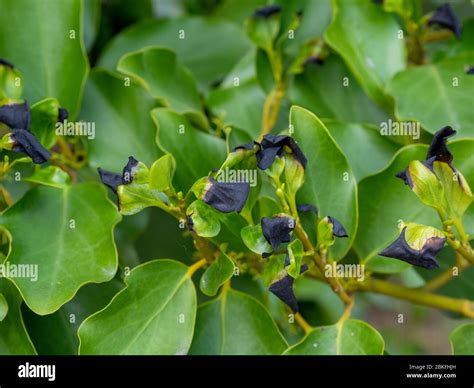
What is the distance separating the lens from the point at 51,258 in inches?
42.3

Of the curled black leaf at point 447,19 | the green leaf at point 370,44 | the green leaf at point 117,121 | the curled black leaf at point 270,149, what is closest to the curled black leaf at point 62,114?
the green leaf at point 117,121

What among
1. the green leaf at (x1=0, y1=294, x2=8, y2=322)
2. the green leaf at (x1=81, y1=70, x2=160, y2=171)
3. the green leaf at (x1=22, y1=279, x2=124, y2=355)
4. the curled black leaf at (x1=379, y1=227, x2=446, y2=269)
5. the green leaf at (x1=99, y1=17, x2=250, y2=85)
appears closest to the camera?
the curled black leaf at (x1=379, y1=227, x2=446, y2=269)

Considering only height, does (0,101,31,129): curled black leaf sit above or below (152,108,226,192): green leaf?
above

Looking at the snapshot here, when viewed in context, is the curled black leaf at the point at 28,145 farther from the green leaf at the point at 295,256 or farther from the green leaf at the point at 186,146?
the green leaf at the point at 295,256

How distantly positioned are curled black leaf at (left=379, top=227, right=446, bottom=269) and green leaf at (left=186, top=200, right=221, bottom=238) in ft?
0.69

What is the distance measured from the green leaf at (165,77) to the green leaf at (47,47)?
8 cm

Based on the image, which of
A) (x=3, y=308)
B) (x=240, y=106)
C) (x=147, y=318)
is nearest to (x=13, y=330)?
(x=3, y=308)

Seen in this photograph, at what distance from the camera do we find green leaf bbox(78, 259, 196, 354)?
3.41 ft

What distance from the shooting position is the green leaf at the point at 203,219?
3.15ft

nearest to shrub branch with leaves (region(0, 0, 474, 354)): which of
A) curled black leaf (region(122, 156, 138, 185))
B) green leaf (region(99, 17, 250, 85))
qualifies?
curled black leaf (region(122, 156, 138, 185))

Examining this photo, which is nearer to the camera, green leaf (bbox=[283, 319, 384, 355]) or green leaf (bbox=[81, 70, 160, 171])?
green leaf (bbox=[283, 319, 384, 355])

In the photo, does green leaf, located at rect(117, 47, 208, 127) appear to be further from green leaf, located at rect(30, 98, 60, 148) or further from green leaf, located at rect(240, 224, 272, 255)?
green leaf, located at rect(240, 224, 272, 255)
